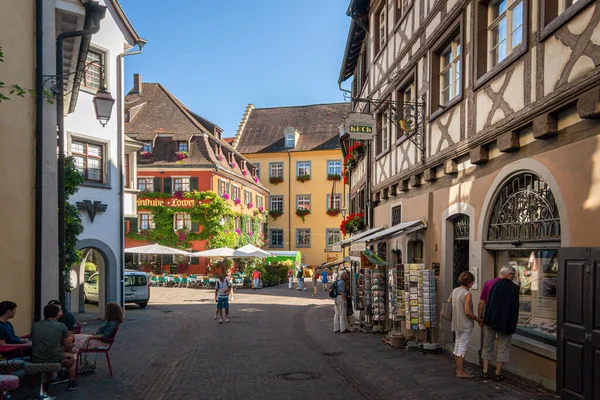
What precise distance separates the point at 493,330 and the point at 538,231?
5.22ft

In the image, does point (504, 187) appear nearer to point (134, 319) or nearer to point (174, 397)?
point (174, 397)

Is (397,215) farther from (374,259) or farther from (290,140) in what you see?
(290,140)

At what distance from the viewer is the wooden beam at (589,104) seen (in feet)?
21.5

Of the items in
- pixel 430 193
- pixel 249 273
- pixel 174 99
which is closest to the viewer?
pixel 430 193

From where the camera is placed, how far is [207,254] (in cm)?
3488

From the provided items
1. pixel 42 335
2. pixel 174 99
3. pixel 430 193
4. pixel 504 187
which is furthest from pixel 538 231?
pixel 174 99

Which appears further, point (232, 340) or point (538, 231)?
point (232, 340)

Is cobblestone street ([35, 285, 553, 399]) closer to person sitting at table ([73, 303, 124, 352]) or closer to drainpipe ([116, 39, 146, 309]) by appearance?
person sitting at table ([73, 303, 124, 352])

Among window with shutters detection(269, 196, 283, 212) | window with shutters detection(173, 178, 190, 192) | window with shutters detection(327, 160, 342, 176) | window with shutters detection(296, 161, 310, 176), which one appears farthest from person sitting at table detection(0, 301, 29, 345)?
window with shutters detection(269, 196, 283, 212)

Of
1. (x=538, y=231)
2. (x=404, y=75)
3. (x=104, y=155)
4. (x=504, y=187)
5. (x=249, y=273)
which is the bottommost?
(x=249, y=273)

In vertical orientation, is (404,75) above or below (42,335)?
above

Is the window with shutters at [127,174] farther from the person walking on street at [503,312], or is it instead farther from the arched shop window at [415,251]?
the person walking on street at [503,312]

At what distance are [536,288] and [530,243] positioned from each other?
0.96 metres

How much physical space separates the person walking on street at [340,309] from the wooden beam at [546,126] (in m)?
9.15
